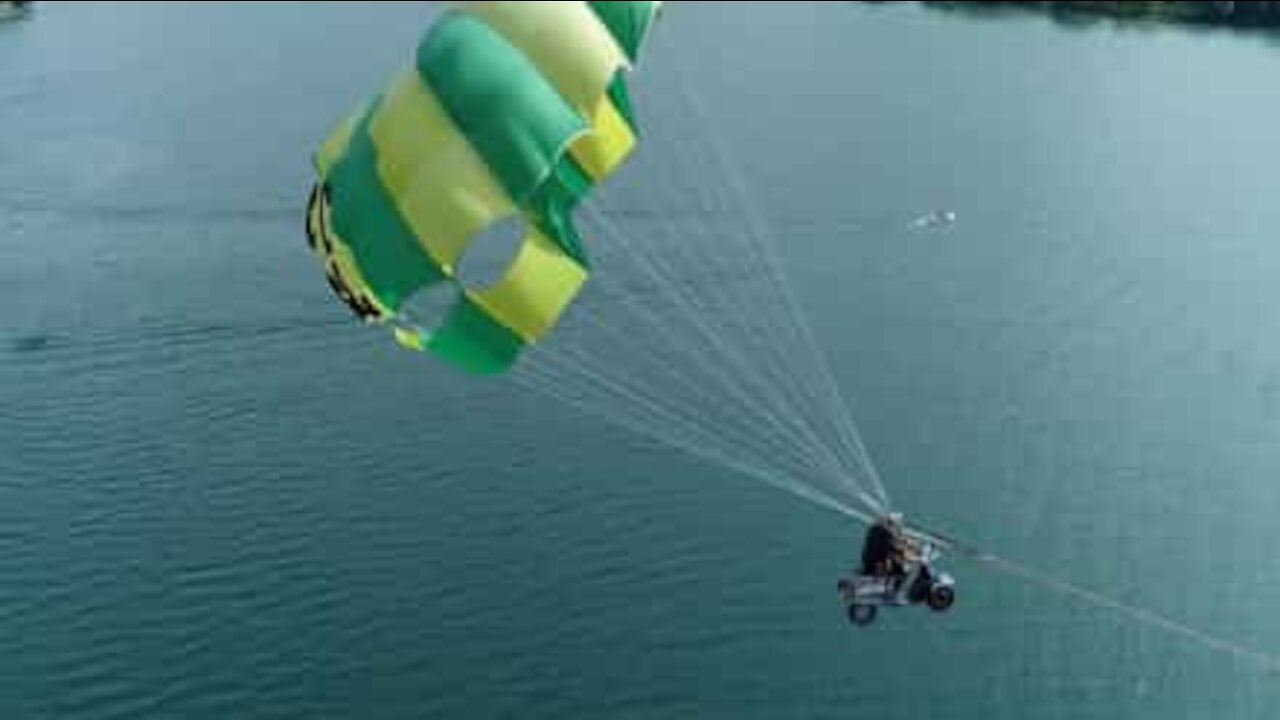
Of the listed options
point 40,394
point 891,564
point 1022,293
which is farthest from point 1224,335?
point 40,394

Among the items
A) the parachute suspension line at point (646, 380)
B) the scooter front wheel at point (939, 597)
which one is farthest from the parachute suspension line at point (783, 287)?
the scooter front wheel at point (939, 597)

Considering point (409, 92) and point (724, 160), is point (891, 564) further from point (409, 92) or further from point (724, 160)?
point (724, 160)

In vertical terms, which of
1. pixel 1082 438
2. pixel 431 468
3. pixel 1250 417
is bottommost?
pixel 431 468

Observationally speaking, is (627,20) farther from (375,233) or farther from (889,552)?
(889,552)

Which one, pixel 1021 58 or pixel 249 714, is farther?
pixel 1021 58

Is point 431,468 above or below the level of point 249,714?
above

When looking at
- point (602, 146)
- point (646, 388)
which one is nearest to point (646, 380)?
point (646, 388)
